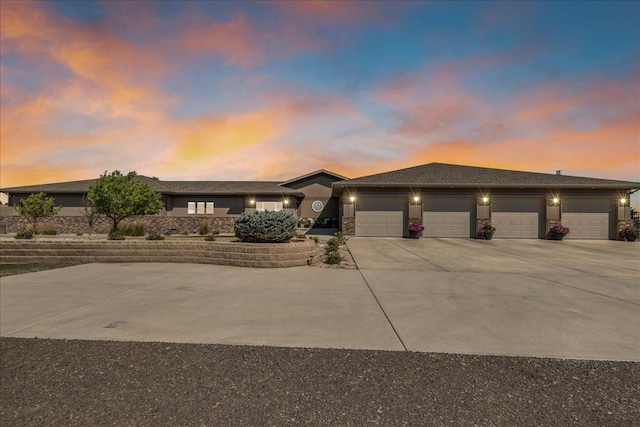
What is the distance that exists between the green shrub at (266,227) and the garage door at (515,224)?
18596 mm

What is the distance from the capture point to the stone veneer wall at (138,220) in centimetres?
2642

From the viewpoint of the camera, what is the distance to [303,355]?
149 inches

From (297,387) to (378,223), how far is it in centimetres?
2043

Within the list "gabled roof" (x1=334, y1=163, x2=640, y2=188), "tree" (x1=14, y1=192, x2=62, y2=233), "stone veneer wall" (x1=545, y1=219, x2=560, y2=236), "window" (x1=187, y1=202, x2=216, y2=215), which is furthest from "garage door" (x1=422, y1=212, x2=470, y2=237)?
"tree" (x1=14, y1=192, x2=62, y2=233)

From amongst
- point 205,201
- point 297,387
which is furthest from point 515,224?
point 205,201

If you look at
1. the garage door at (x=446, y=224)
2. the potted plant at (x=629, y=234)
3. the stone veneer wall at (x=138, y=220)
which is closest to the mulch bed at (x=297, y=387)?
the garage door at (x=446, y=224)

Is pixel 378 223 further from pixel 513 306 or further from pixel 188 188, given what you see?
pixel 188 188

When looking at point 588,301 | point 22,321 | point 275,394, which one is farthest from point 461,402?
point 22,321

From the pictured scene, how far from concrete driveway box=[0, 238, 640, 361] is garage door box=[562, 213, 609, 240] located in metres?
15.3

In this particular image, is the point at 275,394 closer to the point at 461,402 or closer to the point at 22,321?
the point at 461,402

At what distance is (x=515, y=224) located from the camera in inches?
892

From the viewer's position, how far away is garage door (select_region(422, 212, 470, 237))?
22.7 m

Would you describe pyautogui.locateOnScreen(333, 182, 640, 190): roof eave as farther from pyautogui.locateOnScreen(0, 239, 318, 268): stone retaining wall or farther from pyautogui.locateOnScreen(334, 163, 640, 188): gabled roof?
pyautogui.locateOnScreen(0, 239, 318, 268): stone retaining wall

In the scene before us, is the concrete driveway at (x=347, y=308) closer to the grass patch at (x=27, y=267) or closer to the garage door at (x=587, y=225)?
the grass patch at (x=27, y=267)
